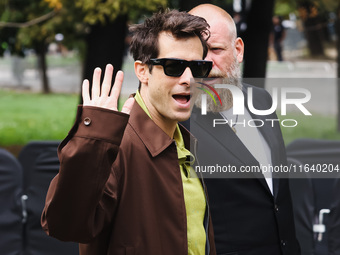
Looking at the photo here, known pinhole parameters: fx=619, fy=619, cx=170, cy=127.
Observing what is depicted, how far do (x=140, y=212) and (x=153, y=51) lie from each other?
0.57 metres

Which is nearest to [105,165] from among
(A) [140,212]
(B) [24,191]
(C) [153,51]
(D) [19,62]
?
(A) [140,212]

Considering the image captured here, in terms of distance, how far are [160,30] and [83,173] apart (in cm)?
67

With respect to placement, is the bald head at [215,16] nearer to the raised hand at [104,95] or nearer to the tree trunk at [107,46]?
the raised hand at [104,95]

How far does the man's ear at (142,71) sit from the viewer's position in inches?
86.6

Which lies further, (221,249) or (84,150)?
(221,249)

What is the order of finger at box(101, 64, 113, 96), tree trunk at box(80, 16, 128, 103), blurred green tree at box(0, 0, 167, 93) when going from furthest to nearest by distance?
1. tree trunk at box(80, 16, 128, 103)
2. blurred green tree at box(0, 0, 167, 93)
3. finger at box(101, 64, 113, 96)

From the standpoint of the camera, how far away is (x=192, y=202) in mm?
2180

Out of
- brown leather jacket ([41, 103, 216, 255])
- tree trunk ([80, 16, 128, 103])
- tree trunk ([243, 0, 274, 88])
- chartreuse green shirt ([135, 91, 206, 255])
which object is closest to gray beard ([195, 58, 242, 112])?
chartreuse green shirt ([135, 91, 206, 255])

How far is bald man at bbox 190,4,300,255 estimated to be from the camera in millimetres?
→ 2895

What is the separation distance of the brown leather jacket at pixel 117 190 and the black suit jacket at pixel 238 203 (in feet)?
1.96

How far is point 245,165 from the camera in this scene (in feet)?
9.52

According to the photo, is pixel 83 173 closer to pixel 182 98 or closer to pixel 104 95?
pixel 104 95

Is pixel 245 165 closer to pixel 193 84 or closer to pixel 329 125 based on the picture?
pixel 193 84

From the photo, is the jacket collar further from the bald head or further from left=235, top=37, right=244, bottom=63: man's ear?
left=235, top=37, right=244, bottom=63: man's ear
